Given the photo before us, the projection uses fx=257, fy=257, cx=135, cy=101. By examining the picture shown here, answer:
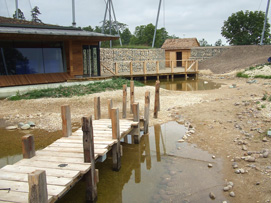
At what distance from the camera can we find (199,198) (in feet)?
14.8

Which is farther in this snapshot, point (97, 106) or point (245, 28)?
point (245, 28)

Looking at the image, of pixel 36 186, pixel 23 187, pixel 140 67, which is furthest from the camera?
pixel 140 67

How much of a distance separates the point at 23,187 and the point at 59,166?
74 cm

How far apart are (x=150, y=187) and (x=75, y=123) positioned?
496 cm

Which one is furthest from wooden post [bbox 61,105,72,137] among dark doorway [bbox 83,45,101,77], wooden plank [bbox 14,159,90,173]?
dark doorway [bbox 83,45,101,77]

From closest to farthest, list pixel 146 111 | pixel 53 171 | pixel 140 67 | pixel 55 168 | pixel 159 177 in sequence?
pixel 53 171 → pixel 55 168 → pixel 159 177 → pixel 146 111 → pixel 140 67

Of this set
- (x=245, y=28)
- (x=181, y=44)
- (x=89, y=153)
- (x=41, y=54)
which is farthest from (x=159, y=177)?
(x=245, y=28)

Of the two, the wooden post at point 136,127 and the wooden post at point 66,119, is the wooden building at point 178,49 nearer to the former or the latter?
the wooden post at point 136,127

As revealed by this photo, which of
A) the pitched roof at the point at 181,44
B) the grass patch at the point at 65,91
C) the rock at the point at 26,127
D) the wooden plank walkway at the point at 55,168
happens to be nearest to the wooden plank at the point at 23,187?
the wooden plank walkway at the point at 55,168

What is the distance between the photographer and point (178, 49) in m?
34.1

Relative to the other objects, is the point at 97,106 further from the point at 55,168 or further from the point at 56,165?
the point at 55,168

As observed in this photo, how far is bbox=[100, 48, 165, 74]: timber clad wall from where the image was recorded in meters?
25.3

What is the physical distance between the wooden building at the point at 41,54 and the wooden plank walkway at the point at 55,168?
10.4m

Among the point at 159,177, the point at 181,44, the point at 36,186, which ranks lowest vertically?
the point at 159,177
